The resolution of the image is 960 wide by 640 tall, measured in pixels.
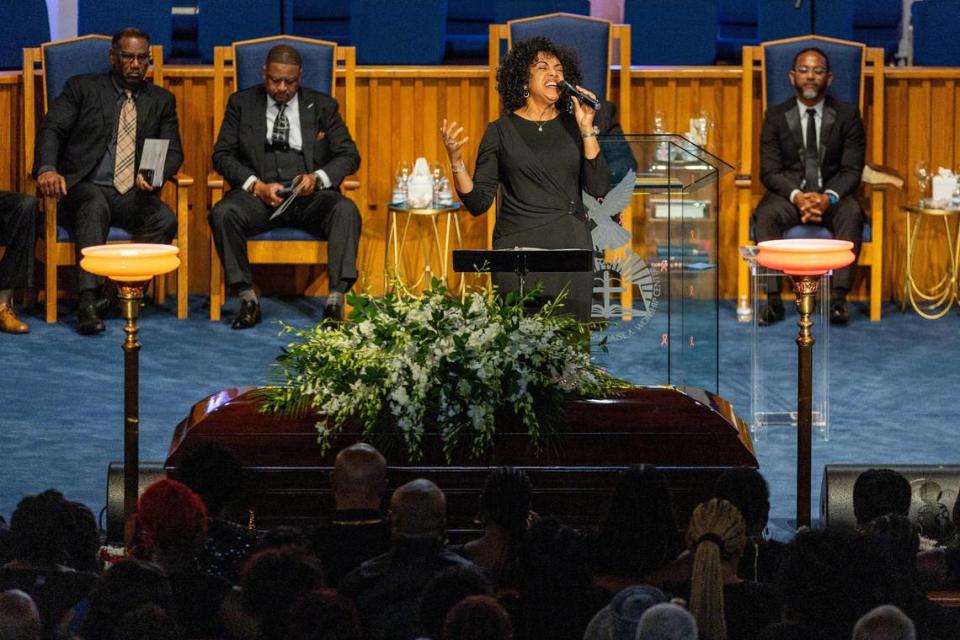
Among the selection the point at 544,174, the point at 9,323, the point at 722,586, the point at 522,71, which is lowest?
the point at 722,586

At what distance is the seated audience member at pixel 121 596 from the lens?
2.54 metres

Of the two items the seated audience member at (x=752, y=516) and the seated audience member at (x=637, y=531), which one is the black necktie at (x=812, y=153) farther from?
the seated audience member at (x=637, y=531)

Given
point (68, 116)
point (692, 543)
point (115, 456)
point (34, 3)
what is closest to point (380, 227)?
point (68, 116)

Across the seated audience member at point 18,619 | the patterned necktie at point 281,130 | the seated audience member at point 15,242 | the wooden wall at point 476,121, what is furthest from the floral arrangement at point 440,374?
the wooden wall at point 476,121

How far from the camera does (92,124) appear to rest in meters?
7.46

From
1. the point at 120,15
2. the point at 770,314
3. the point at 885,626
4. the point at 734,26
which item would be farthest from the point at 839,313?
the point at 885,626

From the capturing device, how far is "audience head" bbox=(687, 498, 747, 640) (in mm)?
2717

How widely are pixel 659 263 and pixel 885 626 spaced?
9.41 ft

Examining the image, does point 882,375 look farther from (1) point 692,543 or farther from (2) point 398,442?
(1) point 692,543

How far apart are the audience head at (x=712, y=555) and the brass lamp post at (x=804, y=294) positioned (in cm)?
103

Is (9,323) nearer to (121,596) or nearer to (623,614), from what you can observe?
(121,596)

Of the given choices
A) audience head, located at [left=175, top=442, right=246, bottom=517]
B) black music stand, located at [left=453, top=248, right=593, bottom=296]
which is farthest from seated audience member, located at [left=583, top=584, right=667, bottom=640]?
black music stand, located at [left=453, top=248, right=593, bottom=296]

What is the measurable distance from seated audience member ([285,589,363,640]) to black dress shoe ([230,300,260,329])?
477 cm

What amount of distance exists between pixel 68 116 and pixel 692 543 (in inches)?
203
